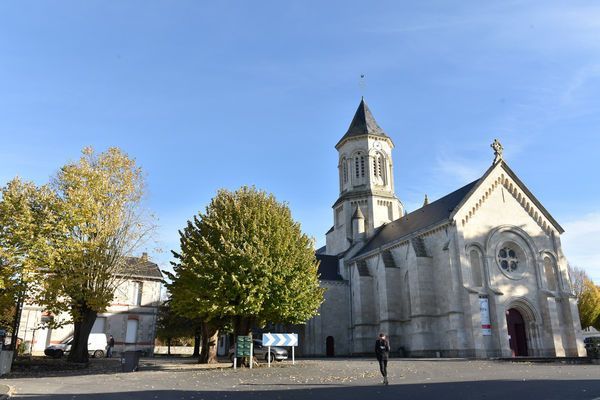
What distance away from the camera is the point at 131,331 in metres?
42.1

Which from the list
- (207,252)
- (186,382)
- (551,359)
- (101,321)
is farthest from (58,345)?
(551,359)

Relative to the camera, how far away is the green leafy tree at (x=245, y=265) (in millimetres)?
22547

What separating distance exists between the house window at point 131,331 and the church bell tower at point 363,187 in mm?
22412

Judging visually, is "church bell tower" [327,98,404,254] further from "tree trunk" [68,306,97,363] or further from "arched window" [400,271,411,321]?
"tree trunk" [68,306,97,363]

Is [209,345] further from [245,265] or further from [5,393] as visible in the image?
[5,393]

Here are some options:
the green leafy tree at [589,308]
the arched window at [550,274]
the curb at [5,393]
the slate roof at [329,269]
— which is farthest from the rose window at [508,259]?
the curb at [5,393]

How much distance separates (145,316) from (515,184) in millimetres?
34974

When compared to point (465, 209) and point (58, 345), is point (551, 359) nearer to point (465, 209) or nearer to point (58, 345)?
point (465, 209)

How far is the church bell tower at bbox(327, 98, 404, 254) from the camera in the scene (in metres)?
49.0

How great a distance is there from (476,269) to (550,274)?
26.4ft

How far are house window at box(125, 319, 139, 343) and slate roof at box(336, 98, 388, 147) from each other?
96.7 feet

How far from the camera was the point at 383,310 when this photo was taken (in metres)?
38.6

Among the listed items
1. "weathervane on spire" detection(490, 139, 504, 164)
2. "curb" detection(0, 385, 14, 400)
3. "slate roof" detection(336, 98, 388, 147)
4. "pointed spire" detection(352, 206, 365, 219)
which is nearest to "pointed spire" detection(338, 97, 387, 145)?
"slate roof" detection(336, 98, 388, 147)

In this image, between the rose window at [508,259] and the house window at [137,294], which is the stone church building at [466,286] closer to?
the rose window at [508,259]
